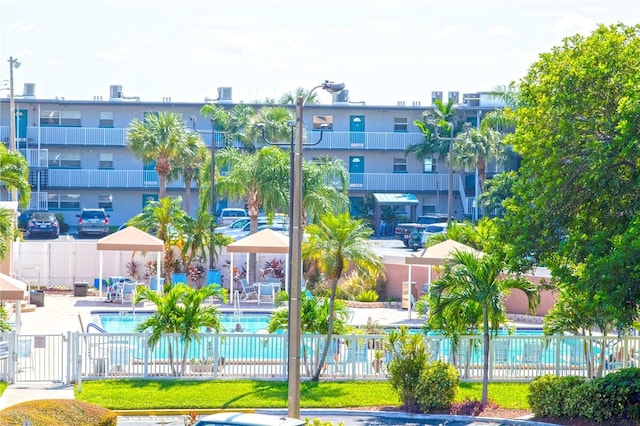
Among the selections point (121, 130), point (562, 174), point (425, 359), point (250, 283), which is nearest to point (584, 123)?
point (562, 174)

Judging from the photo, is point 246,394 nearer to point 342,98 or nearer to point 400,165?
point 400,165

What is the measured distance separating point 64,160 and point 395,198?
18914 millimetres

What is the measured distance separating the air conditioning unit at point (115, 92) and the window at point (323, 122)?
11411mm

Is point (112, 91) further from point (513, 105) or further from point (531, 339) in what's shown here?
point (531, 339)

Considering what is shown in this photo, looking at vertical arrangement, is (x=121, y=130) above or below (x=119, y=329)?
above

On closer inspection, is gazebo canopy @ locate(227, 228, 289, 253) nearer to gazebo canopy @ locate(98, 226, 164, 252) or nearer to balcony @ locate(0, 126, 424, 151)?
gazebo canopy @ locate(98, 226, 164, 252)

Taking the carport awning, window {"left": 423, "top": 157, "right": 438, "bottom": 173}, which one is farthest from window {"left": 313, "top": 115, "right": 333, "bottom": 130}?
window {"left": 423, "top": 157, "right": 438, "bottom": 173}

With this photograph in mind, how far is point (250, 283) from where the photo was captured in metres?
43.2

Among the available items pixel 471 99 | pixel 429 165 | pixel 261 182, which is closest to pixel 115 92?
pixel 429 165

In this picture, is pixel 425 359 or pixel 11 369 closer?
pixel 425 359

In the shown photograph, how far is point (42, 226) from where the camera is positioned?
200ft

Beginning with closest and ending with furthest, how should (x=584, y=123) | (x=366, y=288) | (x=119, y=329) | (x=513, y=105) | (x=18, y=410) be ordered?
(x=18, y=410), (x=584, y=123), (x=119, y=329), (x=366, y=288), (x=513, y=105)

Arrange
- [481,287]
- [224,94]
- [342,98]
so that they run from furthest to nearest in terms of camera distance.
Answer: [342,98], [224,94], [481,287]

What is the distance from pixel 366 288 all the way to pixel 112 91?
32.7 m
